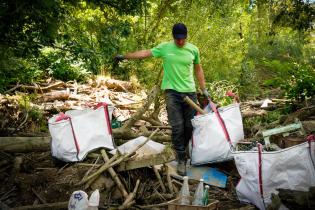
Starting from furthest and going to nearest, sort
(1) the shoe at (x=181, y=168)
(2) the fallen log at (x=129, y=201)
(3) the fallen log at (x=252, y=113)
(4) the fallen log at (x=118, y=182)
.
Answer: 1. (3) the fallen log at (x=252, y=113)
2. (1) the shoe at (x=181, y=168)
3. (4) the fallen log at (x=118, y=182)
4. (2) the fallen log at (x=129, y=201)

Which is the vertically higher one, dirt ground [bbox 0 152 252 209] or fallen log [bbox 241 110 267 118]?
fallen log [bbox 241 110 267 118]

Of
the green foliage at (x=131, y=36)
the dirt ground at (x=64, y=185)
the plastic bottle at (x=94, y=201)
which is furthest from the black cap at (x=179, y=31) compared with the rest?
the plastic bottle at (x=94, y=201)

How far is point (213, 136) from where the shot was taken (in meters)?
5.28

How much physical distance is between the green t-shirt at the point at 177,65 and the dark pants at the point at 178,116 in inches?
4.4

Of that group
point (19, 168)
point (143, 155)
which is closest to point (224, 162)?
point (143, 155)

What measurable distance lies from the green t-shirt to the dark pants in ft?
0.37

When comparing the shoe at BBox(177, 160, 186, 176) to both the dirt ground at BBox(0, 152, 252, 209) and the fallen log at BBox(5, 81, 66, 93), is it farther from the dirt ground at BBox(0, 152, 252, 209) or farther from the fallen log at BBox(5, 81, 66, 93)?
the fallen log at BBox(5, 81, 66, 93)

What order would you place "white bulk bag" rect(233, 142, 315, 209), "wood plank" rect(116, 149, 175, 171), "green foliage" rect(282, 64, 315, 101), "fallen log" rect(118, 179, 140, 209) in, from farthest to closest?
1. "green foliage" rect(282, 64, 315, 101)
2. "wood plank" rect(116, 149, 175, 171)
3. "fallen log" rect(118, 179, 140, 209)
4. "white bulk bag" rect(233, 142, 315, 209)

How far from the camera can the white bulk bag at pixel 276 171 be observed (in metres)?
4.17

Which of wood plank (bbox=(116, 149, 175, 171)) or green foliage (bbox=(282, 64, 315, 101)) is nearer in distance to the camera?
wood plank (bbox=(116, 149, 175, 171))

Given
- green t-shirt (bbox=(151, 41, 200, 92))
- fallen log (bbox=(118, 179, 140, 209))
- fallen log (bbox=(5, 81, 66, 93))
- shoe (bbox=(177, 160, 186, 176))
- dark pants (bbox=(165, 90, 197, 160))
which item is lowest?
fallen log (bbox=(118, 179, 140, 209))

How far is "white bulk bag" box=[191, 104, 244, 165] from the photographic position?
5.25m

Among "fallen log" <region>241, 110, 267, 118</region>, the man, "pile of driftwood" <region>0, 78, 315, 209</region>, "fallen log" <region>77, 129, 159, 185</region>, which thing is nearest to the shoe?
the man

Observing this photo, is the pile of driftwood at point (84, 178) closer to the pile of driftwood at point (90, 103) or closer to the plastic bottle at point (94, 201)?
the pile of driftwood at point (90, 103)
